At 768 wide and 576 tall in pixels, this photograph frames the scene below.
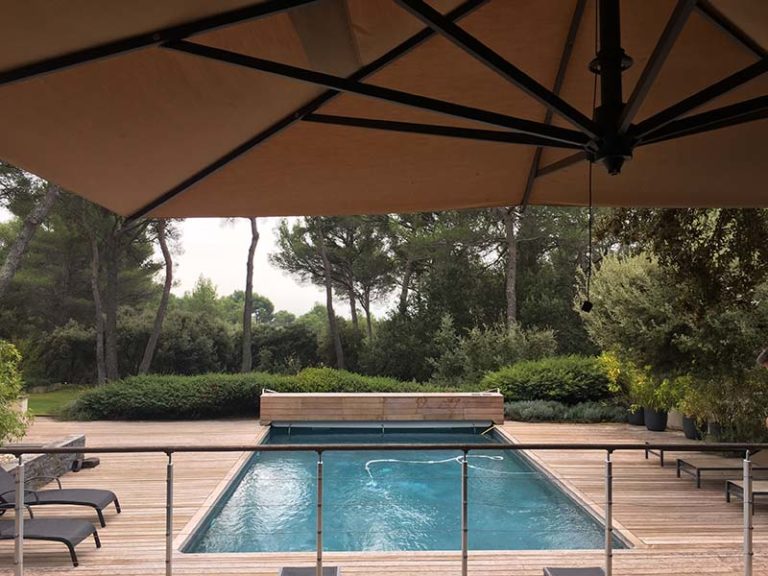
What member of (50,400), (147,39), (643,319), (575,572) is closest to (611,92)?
(147,39)

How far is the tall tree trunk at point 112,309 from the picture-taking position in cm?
1886

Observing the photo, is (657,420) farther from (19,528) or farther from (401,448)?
(19,528)

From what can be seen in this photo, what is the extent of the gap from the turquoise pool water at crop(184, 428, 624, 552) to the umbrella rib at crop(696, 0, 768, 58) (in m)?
2.79

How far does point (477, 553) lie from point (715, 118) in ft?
11.7

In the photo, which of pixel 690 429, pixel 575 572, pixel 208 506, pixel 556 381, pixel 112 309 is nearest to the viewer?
pixel 575 572

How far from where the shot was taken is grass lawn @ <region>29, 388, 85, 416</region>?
45.8ft

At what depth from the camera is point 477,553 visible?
15.1 feet

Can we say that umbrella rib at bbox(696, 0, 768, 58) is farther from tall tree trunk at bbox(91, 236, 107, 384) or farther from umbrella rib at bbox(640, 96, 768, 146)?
tall tree trunk at bbox(91, 236, 107, 384)

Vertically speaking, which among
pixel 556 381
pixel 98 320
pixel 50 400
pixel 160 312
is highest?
pixel 160 312

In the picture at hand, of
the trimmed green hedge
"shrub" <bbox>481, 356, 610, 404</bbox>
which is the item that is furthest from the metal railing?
the trimmed green hedge

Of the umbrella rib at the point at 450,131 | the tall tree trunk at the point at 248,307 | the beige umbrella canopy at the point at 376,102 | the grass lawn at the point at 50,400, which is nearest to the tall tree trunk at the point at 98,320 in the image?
the grass lawn at the point at 50,400

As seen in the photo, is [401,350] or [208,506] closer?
[208,506]

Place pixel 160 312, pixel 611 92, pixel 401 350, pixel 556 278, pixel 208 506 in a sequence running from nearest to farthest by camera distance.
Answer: pixel 611 92
pixel 208 506
pixel 160 312
pixel 401 350
pixel 556 278

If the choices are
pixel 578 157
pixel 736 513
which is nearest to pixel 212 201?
pixel 578 157
